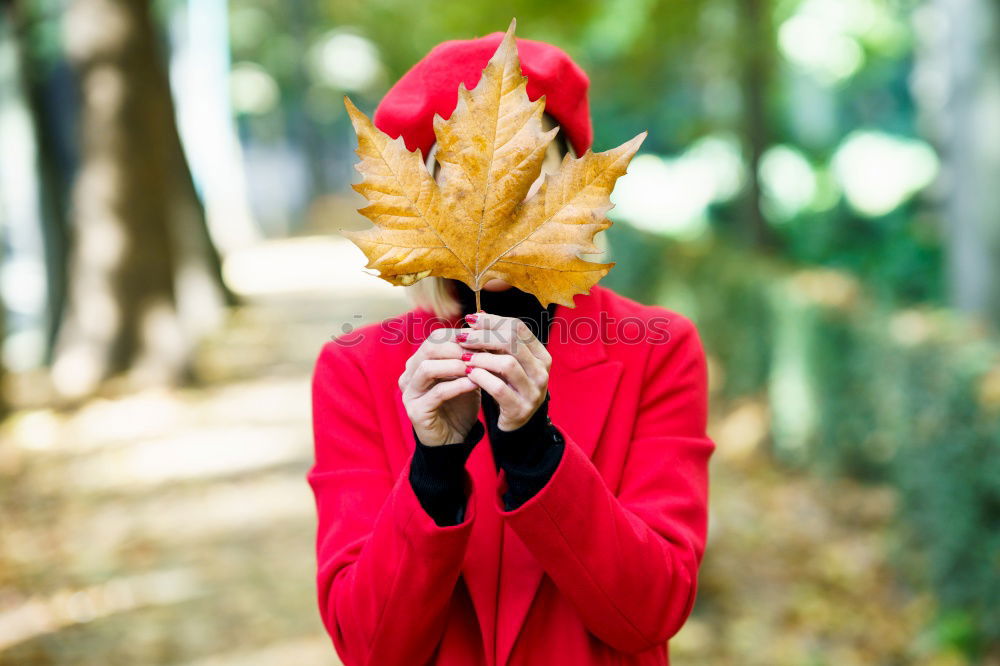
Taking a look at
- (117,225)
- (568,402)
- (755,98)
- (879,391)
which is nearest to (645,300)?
(755,98)

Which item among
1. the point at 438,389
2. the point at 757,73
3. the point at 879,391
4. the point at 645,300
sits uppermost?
the point at 757,73

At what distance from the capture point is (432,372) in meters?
1.38

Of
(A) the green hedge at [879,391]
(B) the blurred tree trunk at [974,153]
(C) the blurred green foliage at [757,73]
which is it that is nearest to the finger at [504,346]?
(C) the blurred green foliage at [757,73]

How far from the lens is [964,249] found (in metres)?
7.04

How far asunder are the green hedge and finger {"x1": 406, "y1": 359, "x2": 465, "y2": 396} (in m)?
3.29

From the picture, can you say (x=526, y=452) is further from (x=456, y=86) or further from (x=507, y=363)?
(x=456, y=86)

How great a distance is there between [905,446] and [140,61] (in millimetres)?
8577

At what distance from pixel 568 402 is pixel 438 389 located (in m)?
0.43

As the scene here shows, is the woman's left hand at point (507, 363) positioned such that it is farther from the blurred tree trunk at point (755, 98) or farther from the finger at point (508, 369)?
the blurred tree trunk at point (755, 98)

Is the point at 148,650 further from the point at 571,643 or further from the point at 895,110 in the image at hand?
the point at 895,110

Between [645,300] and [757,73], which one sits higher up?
[757,73]

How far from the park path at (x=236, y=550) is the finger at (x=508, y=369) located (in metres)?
3.73

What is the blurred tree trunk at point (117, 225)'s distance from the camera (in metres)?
9.79

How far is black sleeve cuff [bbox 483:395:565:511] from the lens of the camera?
4.74 ft
